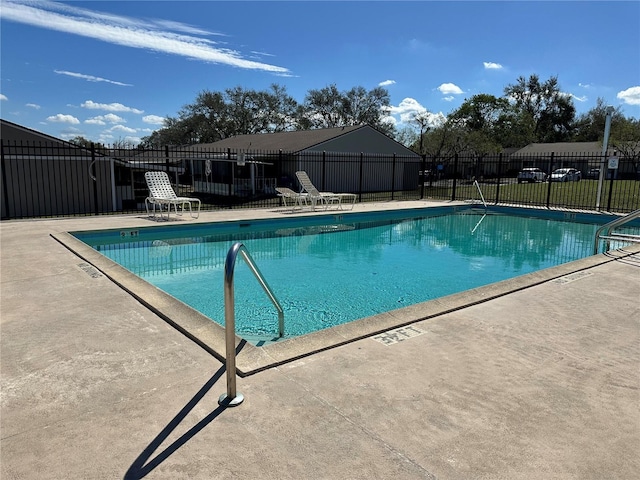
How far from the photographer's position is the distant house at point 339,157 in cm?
2255

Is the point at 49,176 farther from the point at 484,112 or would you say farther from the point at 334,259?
the point at 484,112

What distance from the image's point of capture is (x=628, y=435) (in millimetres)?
2215

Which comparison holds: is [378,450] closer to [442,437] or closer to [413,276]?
[442,437]

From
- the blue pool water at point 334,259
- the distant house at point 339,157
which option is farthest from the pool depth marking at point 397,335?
the distant house at point 339,157

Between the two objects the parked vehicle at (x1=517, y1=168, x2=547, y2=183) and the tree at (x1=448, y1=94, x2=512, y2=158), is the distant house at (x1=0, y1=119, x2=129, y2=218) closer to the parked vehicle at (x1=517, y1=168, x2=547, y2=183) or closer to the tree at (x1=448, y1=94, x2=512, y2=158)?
the parked vehicle at (x1=517, y1=168, x2=547, y2=183)

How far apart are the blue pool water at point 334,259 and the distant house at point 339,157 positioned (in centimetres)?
970

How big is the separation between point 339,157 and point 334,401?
72.0 feet

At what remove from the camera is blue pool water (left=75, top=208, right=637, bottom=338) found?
5500 millimetres

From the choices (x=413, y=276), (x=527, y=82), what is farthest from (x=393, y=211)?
(x=527, y=82)

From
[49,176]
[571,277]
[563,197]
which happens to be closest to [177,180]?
[49,176]

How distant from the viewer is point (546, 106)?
6088 cm

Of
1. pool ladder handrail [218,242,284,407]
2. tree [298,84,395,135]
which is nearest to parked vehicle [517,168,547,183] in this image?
tree [298,84,395,135]

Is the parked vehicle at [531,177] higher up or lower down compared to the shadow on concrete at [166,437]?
higher up

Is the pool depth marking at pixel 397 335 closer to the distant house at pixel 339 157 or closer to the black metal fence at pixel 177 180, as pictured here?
the black metal fence at pixel 177 180
